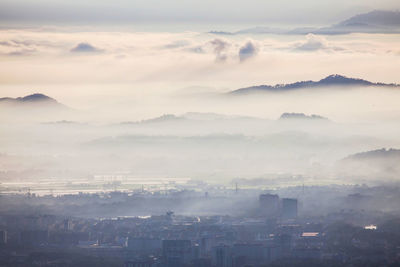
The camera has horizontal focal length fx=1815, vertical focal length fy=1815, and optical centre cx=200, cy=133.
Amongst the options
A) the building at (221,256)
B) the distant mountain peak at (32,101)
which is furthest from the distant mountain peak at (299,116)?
the building at (221,256)

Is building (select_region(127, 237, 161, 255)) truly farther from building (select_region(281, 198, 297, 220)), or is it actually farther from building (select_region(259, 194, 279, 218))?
building (select_region(259, 194, 279, 218))

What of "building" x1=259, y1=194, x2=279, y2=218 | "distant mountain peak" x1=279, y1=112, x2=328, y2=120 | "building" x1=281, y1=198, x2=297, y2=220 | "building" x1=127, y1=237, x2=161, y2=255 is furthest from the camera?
"distant mountain peak" x1=279, y1=112, x2=328, y2=120

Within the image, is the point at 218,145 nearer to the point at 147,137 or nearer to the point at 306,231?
the point at 147,137

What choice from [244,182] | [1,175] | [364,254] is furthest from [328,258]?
[1,175]

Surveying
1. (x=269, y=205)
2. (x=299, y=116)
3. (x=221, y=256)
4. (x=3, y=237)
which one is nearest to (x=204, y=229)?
(x=3, y=237)

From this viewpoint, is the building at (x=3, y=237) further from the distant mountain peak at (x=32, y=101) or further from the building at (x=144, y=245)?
the distant mountain peak at (x=32, y=101)

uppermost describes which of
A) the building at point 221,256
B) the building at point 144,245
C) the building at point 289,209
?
the building at point 289,209

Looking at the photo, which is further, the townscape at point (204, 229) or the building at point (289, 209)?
the building at point (289, 209)

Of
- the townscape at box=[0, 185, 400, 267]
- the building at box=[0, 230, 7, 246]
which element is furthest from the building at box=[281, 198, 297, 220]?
the building at box=[0, 230, 7, 246]
